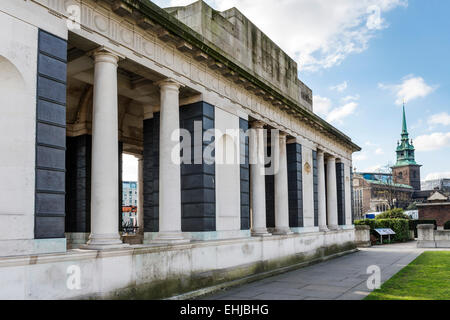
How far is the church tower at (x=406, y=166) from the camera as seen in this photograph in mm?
122938


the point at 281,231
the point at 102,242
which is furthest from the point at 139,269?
the point at 281,231

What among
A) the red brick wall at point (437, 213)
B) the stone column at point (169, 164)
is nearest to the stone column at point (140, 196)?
the stone column at point (169, 164)

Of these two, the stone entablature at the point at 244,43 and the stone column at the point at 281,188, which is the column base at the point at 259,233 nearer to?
the stone column at the point at 281,188

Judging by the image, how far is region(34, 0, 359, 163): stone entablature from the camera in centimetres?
Answer: 946

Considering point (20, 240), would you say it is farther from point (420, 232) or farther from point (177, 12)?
point (420, 232)

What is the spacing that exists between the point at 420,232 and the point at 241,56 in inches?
922

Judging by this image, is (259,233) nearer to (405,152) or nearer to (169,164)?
(169,164)

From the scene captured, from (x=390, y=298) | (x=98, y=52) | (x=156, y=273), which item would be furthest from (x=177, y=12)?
(x=390, y=298)

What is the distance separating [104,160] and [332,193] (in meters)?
18.8

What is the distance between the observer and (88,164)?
48.5ft

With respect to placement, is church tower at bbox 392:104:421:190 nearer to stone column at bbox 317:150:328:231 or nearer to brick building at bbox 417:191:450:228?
brick building at bbox 417:191:450:228

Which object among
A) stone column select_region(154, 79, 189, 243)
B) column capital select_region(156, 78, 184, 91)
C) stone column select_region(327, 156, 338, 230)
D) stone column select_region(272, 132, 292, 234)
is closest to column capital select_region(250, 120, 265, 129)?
stone column select_region(272, 132, 292, 234)

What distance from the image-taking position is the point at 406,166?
407ft

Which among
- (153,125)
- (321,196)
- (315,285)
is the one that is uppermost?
(153,125)
